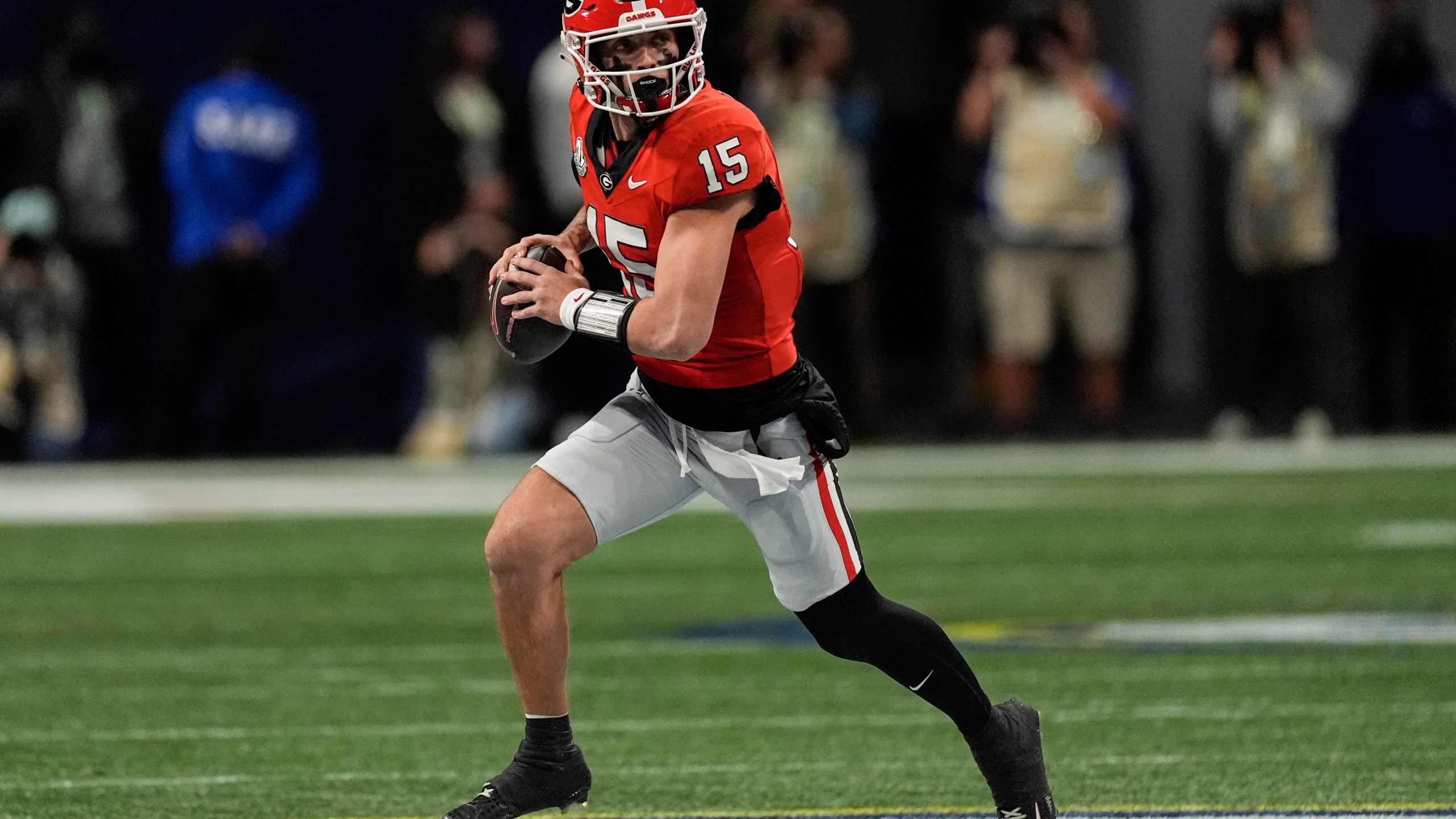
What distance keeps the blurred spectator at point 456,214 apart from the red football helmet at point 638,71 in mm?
9246

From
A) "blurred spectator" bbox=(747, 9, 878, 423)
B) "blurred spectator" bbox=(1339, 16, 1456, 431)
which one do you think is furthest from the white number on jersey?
"blurred spectator" bbox=(1339, 16, 1456, 431)

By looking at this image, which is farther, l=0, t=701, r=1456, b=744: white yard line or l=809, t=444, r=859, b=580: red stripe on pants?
l=0, t=701, r=1456, b=744: white yard line

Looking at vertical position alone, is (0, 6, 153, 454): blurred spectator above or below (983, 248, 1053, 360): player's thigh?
above

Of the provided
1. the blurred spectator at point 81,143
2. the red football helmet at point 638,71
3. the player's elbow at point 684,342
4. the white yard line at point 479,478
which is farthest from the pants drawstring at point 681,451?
the blurred spectator at point 81,143

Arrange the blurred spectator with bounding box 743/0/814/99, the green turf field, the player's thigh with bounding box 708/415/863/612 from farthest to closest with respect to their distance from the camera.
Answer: the blurred spectator with bounding box 743/0/814/99 < the green turf field < the player's thigh with bounding box 708/415/863/612

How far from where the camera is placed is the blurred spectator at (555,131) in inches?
546

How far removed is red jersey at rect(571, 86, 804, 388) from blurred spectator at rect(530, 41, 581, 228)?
8883mm

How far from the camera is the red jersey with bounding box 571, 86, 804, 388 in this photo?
455cm

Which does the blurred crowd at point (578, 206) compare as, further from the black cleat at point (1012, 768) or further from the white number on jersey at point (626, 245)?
the black cleat at point (1012, 768)

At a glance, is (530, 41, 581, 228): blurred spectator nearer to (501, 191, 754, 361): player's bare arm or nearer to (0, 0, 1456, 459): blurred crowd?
(0, 0, 1456, 459): blurred crowd

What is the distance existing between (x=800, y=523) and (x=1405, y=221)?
1079 cm

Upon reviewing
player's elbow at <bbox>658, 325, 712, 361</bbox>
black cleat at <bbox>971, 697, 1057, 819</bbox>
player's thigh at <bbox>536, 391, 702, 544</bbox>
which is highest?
player's elbow at <bbox>658, 325, 712, 361</bbox>

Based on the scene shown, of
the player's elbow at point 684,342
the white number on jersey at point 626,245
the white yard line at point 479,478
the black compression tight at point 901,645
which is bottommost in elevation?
the white yard line at point 479,478

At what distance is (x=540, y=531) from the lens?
462 centimetres
